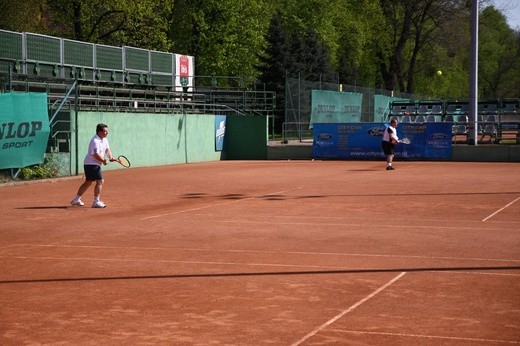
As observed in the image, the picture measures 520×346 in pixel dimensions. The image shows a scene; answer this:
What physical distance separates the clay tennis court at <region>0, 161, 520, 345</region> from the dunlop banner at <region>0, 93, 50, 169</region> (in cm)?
384

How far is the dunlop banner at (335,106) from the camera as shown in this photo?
46.5m

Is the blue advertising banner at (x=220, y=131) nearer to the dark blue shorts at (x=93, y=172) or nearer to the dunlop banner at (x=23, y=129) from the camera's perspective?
the dunlop banner at (x=23, y=129)

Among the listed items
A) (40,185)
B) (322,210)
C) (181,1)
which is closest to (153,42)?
(181,1)

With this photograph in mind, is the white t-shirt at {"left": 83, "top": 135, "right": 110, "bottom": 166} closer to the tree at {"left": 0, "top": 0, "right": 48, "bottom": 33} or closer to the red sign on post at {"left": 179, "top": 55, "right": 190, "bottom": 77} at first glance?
the red sign on post at {"left": 179, "top": 55, "right": 190, "bottom": 77}

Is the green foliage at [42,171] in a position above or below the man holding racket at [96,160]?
below

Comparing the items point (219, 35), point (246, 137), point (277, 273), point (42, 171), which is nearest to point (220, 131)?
point (246, 137)

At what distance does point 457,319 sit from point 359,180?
19357mm

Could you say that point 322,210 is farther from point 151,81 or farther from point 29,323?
point 151,81

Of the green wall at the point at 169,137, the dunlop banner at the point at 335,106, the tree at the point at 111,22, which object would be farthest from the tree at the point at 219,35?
the green wall at the point at 169,137

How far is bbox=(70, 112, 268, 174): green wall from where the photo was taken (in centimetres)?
3450

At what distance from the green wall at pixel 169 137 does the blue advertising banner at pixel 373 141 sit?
3.07 metres

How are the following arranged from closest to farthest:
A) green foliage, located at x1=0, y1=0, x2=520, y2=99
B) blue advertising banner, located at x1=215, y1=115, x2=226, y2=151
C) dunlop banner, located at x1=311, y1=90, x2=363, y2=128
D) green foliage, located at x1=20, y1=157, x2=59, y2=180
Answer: green foliage, located at x1=20, y1=157, x2=59, y2=180 < blue advertising banner, located at x1=215, y1=115, x2=226, y2=151 < dunlop banner, located at x1=311, y1=90, x2=363, y2=128 < green foliage, located at x1=0, y1=0, x2=520, y2=99

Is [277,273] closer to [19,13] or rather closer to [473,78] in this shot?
[473,78]

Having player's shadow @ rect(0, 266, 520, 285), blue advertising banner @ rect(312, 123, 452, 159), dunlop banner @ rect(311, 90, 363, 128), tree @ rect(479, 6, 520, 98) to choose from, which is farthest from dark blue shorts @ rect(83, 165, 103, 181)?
tree @ rect(479, 6, 520, 98)
